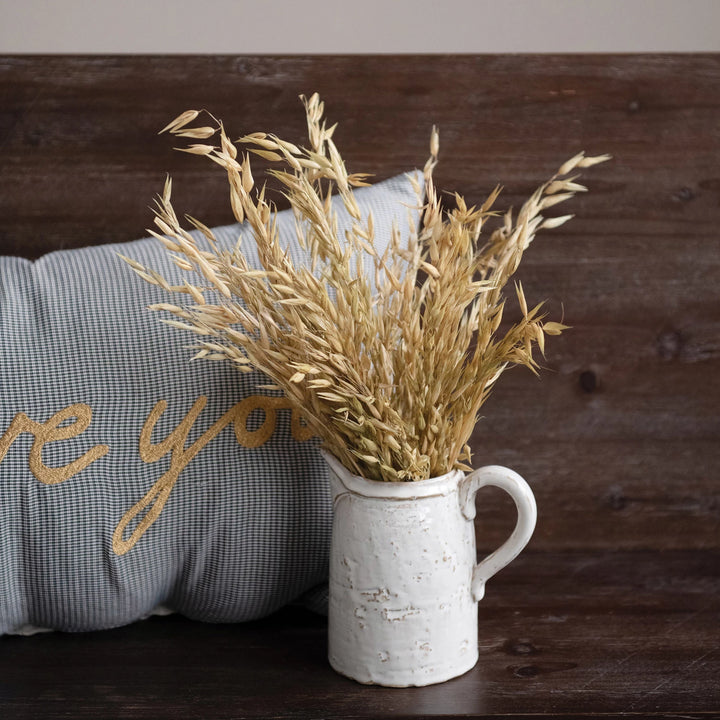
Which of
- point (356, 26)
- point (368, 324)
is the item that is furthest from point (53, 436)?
point (356, 26)

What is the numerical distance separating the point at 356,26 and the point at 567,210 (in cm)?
37

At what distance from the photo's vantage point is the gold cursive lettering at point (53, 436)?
2.69ft

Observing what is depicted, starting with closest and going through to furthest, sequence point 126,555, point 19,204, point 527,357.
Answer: point 527,357 → point 126,555 → point 19,204

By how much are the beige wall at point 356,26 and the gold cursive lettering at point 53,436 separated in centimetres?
53

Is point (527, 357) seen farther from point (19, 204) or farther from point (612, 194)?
point (19, 204)

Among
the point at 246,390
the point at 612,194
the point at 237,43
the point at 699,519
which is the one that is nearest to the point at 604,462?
the point at 699,519

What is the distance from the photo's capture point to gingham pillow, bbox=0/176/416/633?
2.70 feet

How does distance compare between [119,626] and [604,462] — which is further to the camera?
[604,462]

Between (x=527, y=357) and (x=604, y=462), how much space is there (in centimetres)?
45

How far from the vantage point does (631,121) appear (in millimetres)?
1100

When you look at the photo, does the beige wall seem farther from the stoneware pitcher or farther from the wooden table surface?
the stoneware pitcher

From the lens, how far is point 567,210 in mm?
1106

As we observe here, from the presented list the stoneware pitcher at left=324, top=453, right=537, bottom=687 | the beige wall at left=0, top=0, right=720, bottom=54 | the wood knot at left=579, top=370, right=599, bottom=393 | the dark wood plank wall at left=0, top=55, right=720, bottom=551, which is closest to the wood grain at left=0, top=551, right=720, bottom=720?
the stoneware pitcher at left=324, top=453, right=537, bottom=687

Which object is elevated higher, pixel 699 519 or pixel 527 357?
pixel 527 357
